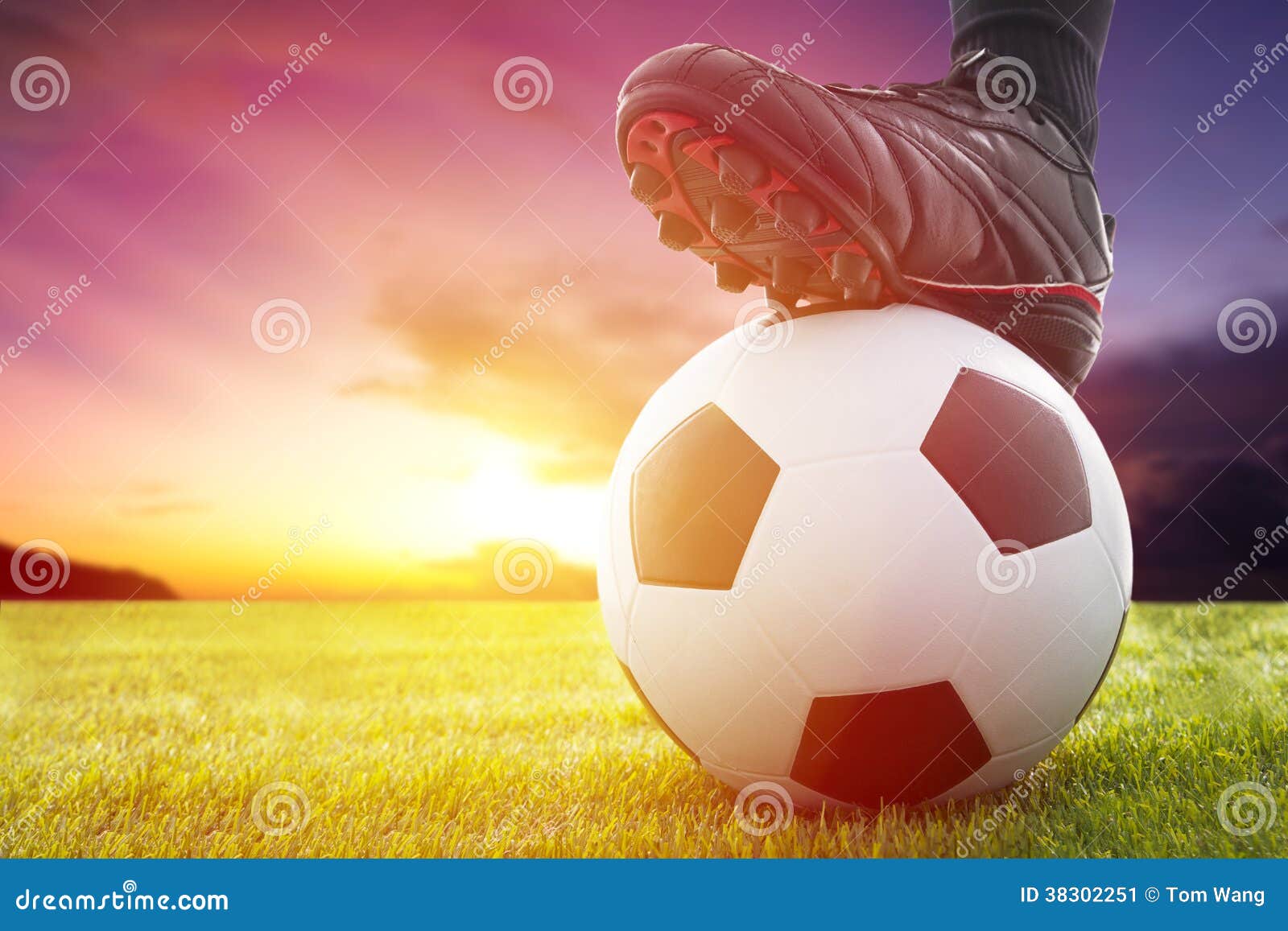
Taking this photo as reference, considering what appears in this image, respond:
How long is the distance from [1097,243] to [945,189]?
83 cm

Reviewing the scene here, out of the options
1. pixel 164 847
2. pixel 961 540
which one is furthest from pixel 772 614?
pixel 164 847

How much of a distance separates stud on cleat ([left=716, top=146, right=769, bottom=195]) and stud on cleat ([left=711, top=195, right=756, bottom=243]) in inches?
3.8

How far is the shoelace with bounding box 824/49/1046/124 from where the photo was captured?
2621mm

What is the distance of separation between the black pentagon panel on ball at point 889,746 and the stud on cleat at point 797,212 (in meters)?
1.13

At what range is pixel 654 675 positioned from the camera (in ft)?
7.20

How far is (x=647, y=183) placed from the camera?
7.13 feet

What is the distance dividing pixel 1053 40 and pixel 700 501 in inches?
85.8

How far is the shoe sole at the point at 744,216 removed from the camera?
2.01 m

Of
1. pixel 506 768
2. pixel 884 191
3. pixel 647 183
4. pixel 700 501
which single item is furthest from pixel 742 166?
pixel 506 768

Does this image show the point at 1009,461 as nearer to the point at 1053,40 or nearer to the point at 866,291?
the point at 866,291

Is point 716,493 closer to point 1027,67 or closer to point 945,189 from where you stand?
point 945,189

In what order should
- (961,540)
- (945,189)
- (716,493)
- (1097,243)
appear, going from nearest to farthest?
(961,540) < (716,493) < (945,189) < (1097,243)

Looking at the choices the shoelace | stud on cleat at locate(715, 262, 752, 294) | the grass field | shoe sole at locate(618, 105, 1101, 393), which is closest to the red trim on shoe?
shoe sole at locate(618, 105, 1101, 393)

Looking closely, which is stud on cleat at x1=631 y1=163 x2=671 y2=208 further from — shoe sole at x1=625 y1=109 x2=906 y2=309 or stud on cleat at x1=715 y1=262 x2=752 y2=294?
stud on cleat at x1=715 y1=262 x2=752 y2=294
